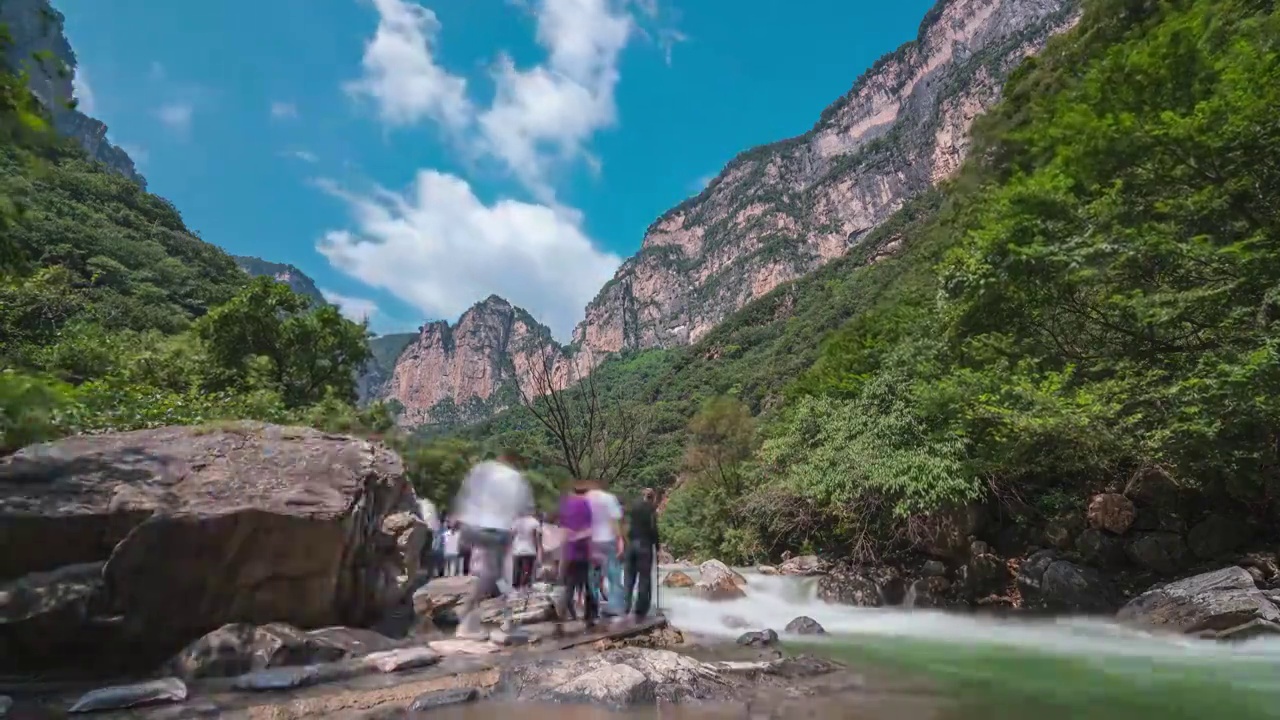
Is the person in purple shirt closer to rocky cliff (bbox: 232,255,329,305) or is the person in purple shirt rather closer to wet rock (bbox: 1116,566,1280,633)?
wet rock (bbox: 1116,566,1280,633)

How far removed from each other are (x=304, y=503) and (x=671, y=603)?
1055 centimetres

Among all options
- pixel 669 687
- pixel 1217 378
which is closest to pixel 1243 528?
pixel 1217 378

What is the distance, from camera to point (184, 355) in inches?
733

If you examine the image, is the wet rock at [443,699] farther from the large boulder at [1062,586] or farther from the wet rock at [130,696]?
the large boulder at [1062,586]

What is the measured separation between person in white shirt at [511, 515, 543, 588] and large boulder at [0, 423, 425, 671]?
2.19 metres

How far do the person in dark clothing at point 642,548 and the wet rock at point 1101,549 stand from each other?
10.2m

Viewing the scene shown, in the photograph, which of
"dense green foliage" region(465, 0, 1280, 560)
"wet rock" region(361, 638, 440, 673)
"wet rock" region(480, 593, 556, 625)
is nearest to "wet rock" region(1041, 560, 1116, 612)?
"dense green foliage" region(465, 0, 1280, 560)

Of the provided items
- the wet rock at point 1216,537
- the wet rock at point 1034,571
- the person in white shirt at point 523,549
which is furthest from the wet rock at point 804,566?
the person in white shirt at point 523,549

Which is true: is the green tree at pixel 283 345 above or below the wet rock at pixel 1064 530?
above

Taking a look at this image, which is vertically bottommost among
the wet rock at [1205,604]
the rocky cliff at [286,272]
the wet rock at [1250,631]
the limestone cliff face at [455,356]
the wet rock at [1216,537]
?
the wet rock at [1250,631]

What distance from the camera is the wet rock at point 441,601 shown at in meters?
7.59

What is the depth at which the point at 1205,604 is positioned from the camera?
9453mm

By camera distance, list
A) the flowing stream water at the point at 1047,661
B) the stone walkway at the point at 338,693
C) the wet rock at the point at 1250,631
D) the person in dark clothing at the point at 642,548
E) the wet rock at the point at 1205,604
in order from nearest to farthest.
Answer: the stone walkway at the point at 338,693 → the flowing stream water at the point at 1047,661 → the person in dark clothing at the point at 642,548 → the wet rock at the point at 1250,631 → the wet rock at the point at 1205,604

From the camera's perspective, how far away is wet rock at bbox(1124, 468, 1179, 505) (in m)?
12.3
